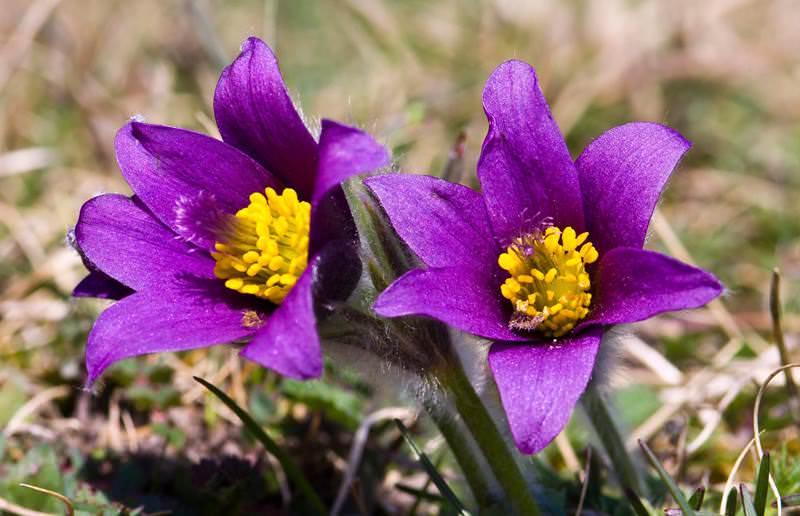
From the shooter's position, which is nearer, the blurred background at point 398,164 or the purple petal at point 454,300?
the purple petal at point 454,300

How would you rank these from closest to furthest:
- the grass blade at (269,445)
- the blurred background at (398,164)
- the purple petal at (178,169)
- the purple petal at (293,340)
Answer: the purple petal at (293,340) < the purple petal at (178,169) < the grass blade at (269,445) < the blurred background at (398,164)

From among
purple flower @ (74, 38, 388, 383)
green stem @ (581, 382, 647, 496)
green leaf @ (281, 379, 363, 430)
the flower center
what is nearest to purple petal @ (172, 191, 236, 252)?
purple flower @ (74, 38, 388, 383)

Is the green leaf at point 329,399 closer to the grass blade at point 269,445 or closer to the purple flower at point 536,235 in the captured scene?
the grass blade at point 269,445

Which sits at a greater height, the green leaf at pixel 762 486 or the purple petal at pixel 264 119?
the purple petal at pixel 264 119

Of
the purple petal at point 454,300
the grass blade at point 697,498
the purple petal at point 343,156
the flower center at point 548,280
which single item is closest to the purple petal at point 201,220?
the purple petal at point 343,156

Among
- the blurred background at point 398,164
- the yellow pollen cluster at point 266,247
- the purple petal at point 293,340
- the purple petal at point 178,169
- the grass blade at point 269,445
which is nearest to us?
the purple petal at point 293,340

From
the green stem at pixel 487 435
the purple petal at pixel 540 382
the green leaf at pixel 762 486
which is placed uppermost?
the purple petal at pixel 540 382

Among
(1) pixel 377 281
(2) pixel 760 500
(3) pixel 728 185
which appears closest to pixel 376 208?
(1) pixel 377 281

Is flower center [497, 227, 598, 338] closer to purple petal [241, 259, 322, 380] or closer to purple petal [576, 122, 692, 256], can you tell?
purple petal [576, 122, 692, 256]

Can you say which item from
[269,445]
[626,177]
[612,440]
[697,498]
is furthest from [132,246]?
[697,498]
